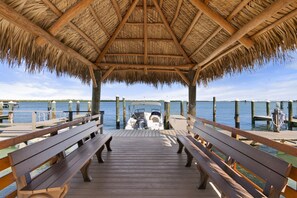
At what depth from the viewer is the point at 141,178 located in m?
3.27

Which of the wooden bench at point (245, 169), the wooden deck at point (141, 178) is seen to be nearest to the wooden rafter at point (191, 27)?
the wooden bench at point (245, 169)

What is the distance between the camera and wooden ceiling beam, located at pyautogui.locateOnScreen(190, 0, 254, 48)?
12.2 ft

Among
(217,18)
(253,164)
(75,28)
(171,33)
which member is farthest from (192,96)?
(253,164)

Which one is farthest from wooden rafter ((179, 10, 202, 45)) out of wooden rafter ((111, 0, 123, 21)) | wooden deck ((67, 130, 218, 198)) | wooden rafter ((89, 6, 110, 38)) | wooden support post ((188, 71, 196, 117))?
wooden deck ((67, 130, 218, 198))

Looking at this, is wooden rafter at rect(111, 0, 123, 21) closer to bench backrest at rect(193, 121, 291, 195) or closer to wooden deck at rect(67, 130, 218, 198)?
wooden deck at rect(67, 130, 218, 198)

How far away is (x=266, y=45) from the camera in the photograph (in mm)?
3980

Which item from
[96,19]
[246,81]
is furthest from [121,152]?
[246,81]

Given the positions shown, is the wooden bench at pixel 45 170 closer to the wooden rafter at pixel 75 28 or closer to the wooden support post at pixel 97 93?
the wooden rafter at pixel 75 28

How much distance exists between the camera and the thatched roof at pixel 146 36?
3391mm

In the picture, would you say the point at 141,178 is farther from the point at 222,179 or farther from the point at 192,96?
the point at 192,96

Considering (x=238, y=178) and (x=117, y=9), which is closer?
(x=238, y=178)

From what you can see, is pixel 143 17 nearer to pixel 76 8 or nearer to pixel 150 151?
pixel 76 8

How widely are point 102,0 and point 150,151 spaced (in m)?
3.53

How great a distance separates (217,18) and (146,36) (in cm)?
262
